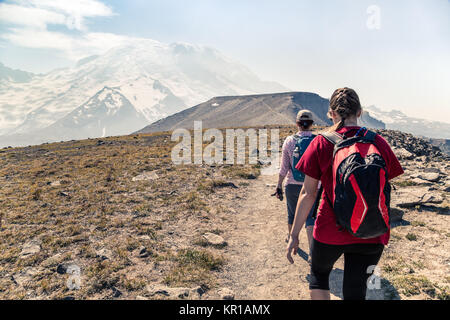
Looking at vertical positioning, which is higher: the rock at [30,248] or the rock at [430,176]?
the rock at [430,176]

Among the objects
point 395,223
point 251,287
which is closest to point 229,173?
point 395,223

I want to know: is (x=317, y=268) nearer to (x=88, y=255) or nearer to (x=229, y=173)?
(x=88, y=255)

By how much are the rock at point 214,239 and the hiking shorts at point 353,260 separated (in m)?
5.44

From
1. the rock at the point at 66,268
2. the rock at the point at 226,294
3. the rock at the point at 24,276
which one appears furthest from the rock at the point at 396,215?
the rock at the point at 24,276

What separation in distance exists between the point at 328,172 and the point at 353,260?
0.95 metres

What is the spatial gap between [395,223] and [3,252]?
12.3 metres

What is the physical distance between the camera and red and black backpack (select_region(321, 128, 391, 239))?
7.77ft

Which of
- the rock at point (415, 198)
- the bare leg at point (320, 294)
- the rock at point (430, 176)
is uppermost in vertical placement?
the bare leg at point (320, 294)

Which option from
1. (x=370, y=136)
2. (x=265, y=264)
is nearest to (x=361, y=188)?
(x=370, y=136)

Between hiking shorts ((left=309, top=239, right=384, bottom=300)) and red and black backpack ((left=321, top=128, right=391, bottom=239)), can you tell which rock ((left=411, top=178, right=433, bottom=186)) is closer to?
hiking shorts ((left=309, top=239, right=384, bottom=300))

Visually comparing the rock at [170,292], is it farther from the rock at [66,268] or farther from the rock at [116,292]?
the rock at [66,268]

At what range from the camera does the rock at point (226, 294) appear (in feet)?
17.9

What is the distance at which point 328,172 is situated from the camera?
2.88 meters

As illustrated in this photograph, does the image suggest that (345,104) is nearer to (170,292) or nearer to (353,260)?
(353,260)
